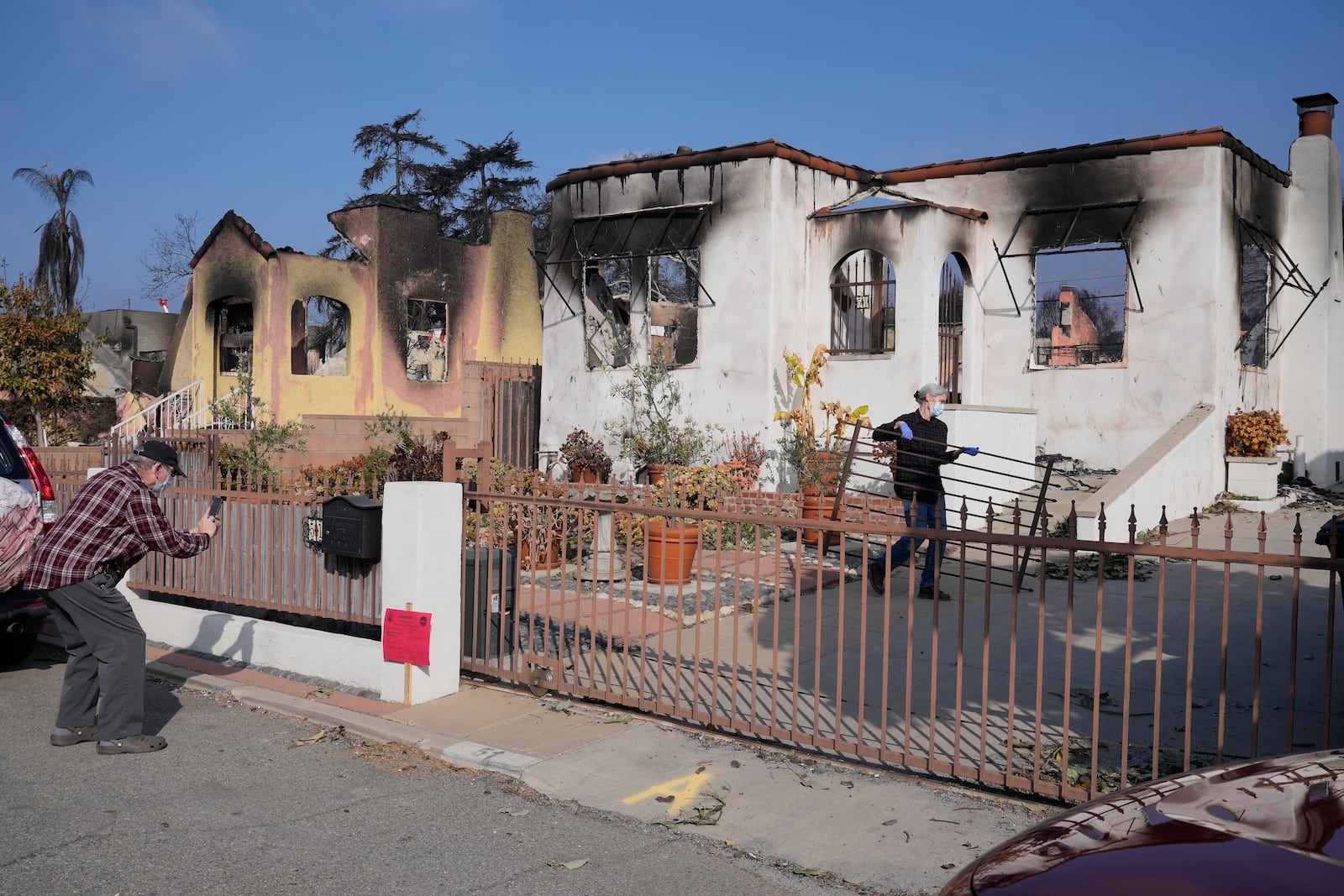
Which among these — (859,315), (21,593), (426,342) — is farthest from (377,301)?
(21,593)

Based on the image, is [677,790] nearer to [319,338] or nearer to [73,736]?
[73,736]

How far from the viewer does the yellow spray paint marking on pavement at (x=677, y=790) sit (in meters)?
5.11

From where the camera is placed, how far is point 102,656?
19.3ft

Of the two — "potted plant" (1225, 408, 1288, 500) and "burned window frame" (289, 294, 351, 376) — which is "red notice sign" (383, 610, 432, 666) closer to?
"potted plant" (1225, 408, 1288, 500)

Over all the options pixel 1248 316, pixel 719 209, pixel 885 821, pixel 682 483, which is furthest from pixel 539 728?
pixel 1248 316

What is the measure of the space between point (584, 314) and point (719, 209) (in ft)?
10.0

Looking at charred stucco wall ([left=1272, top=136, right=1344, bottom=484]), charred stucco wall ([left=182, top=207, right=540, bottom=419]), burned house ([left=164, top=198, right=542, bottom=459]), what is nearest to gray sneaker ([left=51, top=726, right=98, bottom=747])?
burned house ([left=164, top=198, right=542, bottom=459])

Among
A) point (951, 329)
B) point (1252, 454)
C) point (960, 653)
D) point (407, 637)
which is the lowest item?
point (407, 637)

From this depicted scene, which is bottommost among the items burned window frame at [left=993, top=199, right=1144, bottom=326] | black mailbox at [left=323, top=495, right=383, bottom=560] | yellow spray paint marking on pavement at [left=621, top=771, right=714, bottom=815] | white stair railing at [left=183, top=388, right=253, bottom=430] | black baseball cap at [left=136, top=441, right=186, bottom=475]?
yellow spray paint marking on pavement at [left=621, top=771, right=714, bottom=815]

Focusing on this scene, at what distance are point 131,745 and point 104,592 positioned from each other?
0.84 m

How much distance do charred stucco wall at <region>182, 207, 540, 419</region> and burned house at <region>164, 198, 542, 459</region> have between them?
0.8 inches

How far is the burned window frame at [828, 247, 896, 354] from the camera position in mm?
16297

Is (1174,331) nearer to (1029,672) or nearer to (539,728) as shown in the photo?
(1029,672)

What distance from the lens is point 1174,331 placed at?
15.0m
